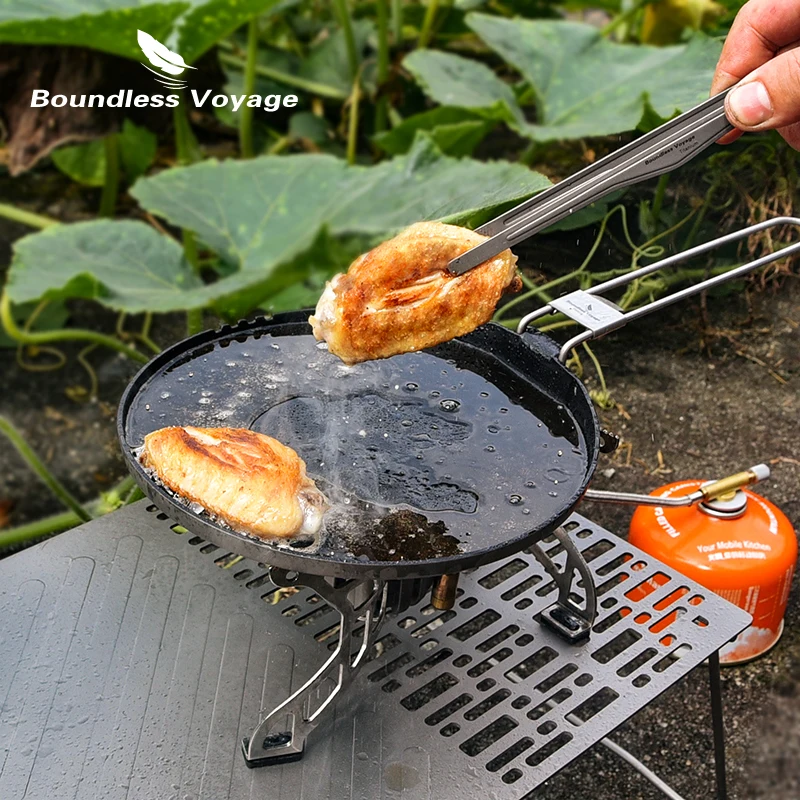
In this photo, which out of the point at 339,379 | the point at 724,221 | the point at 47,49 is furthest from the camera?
the point at 724,221

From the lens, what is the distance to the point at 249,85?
2.70m

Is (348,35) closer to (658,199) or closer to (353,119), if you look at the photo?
(353,119)

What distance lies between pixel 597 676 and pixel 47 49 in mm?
2088

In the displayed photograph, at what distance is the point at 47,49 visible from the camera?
2.43 meters

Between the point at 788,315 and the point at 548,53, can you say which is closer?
the point at 548,53

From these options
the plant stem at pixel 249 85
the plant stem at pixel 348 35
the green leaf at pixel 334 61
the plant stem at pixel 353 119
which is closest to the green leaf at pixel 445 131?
the plant stem at pixel 353 119

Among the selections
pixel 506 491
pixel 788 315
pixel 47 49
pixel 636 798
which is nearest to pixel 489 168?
pixel 506 491

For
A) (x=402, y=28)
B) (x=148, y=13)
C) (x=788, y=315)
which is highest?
(x=148, y=13)

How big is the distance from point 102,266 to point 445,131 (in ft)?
3.11

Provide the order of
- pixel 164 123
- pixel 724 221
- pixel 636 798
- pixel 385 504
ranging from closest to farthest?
1. pixel 385 504
2. pixel 636 798
3. pixel 724 221
4. pixel 164 123

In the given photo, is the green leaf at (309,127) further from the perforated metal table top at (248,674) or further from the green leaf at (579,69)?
the perforated metal table top at (248,674)

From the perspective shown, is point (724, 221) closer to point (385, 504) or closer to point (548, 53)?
point (548, 53)

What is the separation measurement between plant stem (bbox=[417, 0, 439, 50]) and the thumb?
2.25 metres

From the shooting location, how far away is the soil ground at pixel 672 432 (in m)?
1.83
